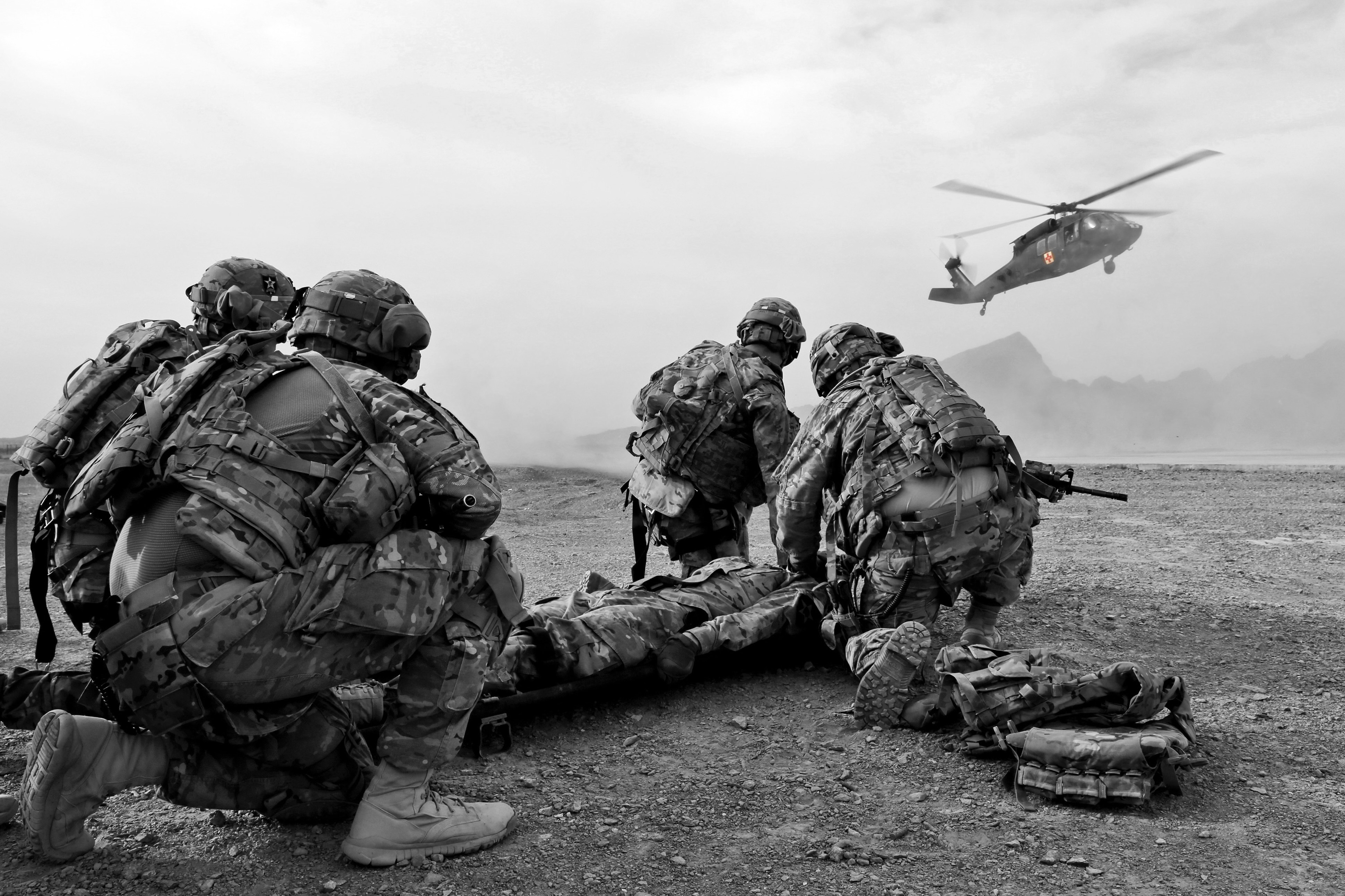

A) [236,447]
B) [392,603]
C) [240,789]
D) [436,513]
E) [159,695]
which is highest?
[236,447]

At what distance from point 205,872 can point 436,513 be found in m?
1.16

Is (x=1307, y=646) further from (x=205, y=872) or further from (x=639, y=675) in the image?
(x=205, y=872)

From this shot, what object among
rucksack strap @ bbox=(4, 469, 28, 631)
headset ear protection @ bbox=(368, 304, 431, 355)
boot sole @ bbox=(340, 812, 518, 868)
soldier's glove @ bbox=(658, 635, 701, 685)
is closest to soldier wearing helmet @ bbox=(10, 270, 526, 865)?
boot sole @ bbox=(340, 812, 518, 868)

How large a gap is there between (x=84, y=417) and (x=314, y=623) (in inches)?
84.9

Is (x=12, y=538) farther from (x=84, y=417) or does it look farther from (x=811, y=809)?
(x=811, y=809)

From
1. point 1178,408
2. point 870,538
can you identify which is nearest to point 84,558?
point 870,538

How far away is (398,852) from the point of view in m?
2.85

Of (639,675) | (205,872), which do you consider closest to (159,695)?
(205,872)

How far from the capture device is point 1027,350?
38.6m

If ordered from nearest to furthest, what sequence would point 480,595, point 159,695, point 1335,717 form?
point 159,695
point 480,595
point 1335,717

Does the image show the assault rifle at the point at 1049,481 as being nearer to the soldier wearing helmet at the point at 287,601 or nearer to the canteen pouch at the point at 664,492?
the canteen pouch at the point at 664,492

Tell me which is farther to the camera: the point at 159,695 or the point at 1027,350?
the point at 1027,350

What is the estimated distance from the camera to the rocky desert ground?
277 cm

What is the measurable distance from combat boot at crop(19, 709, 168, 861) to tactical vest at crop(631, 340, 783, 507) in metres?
3.83
